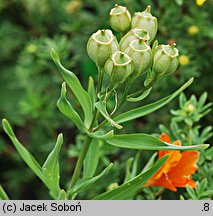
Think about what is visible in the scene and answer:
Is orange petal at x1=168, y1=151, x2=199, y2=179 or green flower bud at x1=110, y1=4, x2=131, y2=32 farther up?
green flower bud at x1=110, y1=4, x2=131, y2=32

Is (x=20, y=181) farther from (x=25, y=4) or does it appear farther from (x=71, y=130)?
(x=25, y=4)

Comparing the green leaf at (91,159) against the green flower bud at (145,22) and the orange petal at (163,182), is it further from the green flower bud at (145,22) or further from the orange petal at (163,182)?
the green flower bud at (145,22)

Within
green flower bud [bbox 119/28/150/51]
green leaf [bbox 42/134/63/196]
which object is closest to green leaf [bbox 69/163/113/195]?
green leaf [bbox 42/134/63/196]

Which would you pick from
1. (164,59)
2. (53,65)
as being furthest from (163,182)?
(53,65)

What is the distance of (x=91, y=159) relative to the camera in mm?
1290

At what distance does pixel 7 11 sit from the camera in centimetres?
245

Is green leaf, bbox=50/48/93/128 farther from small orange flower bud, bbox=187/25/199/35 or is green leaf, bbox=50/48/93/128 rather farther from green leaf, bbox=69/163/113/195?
small orange flower bud, bbox=187/25/199/35

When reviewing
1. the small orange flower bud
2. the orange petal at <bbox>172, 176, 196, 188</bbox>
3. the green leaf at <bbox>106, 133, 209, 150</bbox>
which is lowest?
the orange petal at <bbox>172, 176, 196, 188</bbox>

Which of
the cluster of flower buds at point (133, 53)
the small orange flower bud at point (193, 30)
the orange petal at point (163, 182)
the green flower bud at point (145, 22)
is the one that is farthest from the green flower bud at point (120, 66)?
the small orange flower bud at point (193, 30)

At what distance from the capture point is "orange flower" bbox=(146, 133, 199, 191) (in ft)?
4.22

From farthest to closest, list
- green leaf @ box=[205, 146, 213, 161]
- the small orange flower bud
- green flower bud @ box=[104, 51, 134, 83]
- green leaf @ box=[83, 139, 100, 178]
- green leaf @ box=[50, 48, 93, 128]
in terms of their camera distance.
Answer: the small orange flower bud → green leaf @ box=[205, 146, 213, 161] → green leaf @ box=[83, 139, 100, 178] → green leaf @ box=[50, 48, 93, 128] → green flower bud @ box=[104, 51, 134, 83]

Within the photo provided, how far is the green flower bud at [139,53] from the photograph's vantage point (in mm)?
1010

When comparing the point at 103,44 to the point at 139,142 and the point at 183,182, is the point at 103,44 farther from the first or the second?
the point at 183,182
